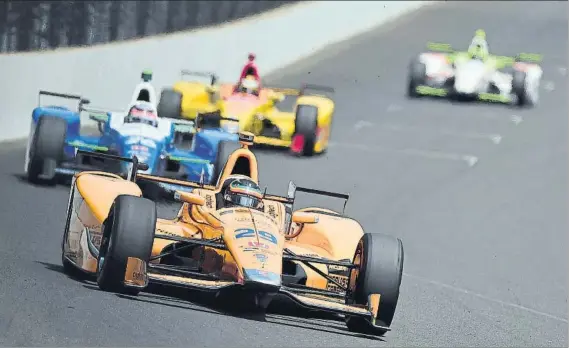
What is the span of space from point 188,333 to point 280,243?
141cm

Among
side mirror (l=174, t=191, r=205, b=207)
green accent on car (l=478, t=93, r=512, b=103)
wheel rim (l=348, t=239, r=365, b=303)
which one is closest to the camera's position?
wheel rim (l=348, t=239, r=365, b=303)

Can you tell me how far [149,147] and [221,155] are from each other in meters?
0.87

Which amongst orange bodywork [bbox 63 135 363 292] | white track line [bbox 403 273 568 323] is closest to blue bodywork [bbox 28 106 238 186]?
white track line [bbox 403 273 568 323]

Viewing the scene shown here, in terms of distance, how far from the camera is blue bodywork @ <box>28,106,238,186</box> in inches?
630

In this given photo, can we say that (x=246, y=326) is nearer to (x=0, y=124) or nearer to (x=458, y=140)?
(x=0, y=124)

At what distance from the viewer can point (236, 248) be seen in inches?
392

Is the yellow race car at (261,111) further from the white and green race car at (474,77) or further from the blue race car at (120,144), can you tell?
the white and green race car at (474,77)

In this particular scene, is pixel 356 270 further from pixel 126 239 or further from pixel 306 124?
pixel 306 124

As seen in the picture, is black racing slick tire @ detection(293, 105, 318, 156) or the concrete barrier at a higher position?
the concrete barrier

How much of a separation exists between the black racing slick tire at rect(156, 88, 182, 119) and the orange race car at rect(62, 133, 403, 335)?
887 centimetres

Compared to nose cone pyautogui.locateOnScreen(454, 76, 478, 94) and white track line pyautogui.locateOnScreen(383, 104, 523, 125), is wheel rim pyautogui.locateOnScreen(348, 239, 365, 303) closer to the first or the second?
white track line pyautogui.locateOnScreen(383, 104, 523, 125)

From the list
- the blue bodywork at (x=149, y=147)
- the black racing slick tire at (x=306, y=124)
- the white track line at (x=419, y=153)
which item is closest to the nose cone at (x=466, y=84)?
the white track line at (x=419, y=153)

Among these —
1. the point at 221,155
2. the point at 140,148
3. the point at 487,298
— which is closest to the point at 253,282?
the point at 487,298

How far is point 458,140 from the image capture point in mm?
24406
